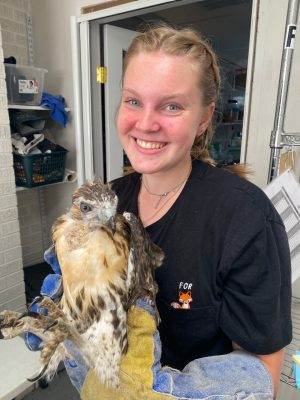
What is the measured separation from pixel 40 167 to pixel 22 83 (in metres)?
0.68

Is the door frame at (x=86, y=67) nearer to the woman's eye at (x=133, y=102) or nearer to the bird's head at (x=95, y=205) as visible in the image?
the woman's eye at (x=133, y=102)

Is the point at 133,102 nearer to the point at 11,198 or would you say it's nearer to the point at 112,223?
the point at 112,223

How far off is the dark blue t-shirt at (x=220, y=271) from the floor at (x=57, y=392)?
5.09 ft

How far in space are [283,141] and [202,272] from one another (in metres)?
0.76

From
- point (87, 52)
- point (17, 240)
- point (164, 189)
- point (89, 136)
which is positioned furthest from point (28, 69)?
point (164, 189)

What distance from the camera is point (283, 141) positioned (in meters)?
1.31

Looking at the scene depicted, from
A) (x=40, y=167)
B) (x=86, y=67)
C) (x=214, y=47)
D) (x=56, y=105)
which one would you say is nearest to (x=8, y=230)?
(x=40, y=167)

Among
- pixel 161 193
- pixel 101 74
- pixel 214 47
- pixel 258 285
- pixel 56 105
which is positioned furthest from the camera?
pixel 214 47

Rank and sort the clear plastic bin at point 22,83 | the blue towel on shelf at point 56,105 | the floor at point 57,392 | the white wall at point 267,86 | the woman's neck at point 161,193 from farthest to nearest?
the blue towel on shelf at point 56,105 < the clear plastic bin at point 22,83 < the floor at point 57,392 < the white wall at point 267,86 < the woman's neck at point 161,193

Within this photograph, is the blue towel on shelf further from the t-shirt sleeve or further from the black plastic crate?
the t-shirt sleeve

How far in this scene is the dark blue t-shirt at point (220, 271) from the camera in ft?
2.62

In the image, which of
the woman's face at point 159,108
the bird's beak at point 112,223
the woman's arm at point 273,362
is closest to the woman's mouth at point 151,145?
the woman's face at point 159,108

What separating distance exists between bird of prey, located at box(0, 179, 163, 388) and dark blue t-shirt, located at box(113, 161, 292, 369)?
0.29 ft

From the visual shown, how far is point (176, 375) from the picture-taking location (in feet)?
2.66
